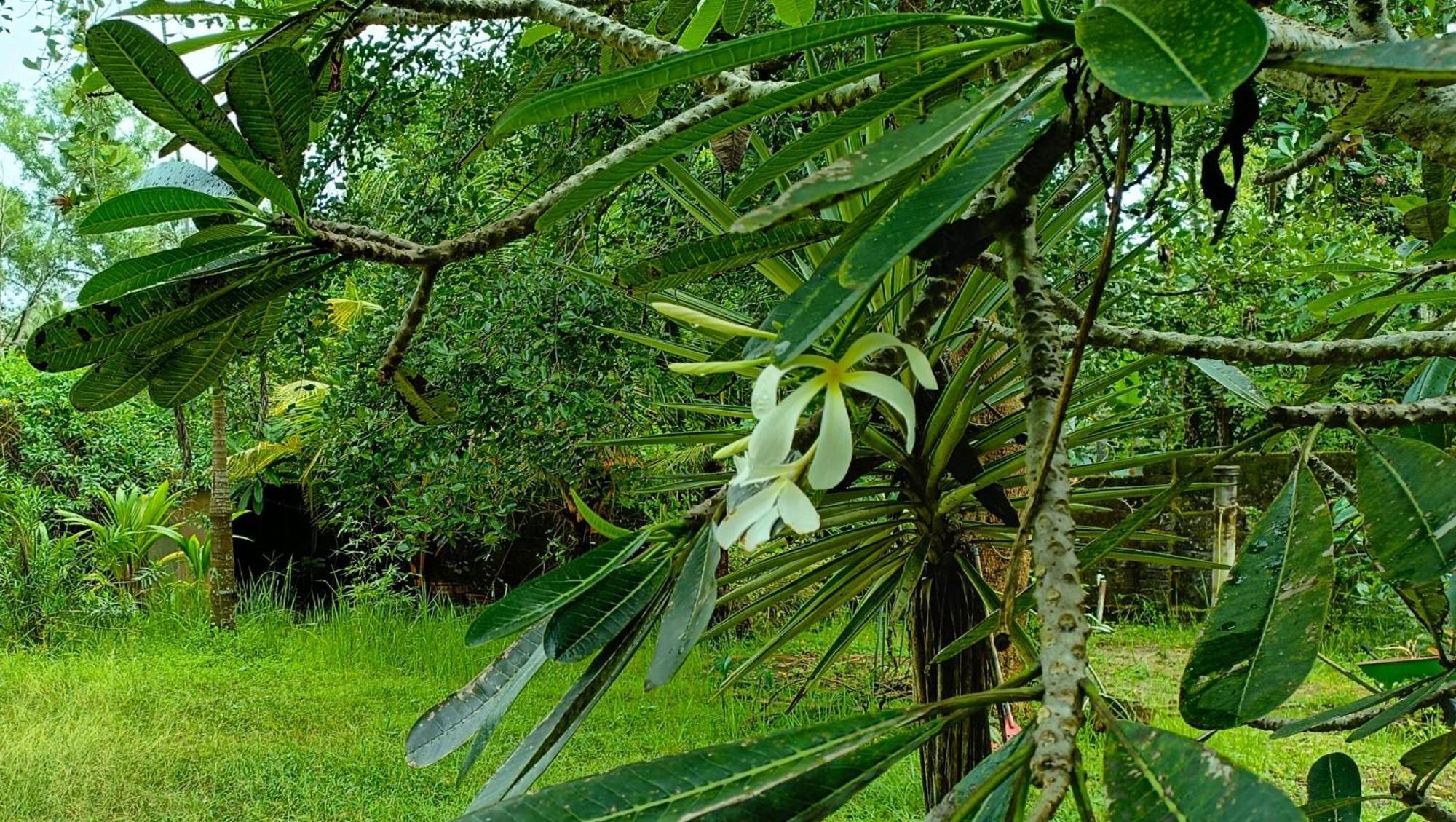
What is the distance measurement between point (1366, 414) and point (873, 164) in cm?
28

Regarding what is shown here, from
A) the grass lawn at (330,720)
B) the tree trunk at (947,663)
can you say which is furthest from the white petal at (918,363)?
the grass lawn at (330,720)

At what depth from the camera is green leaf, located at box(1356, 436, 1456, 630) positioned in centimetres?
31

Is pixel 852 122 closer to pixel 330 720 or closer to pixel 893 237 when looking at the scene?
pixel 893 237

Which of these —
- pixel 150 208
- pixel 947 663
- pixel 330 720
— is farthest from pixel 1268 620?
pixel 330 720

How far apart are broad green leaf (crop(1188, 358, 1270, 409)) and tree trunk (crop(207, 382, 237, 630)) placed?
3.60 metres

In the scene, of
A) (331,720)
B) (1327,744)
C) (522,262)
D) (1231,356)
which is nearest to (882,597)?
(1231,356)

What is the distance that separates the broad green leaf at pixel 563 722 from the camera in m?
0.30

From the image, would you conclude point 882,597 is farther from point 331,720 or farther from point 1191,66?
point 331,720

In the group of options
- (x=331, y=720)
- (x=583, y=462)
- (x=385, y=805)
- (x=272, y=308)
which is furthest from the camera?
(x=331, y=720)

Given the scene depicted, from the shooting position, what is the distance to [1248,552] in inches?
12.7

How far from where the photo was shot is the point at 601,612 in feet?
1.05

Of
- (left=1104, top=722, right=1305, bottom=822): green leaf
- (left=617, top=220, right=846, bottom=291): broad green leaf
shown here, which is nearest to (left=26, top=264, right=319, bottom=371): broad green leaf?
Result: (left=617, top=220, right=846, bottom=291): broad green leaf

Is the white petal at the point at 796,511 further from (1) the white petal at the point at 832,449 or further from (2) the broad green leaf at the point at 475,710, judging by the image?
(2) the broad green leaf at the point at 475,710

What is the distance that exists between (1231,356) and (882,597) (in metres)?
0.64
